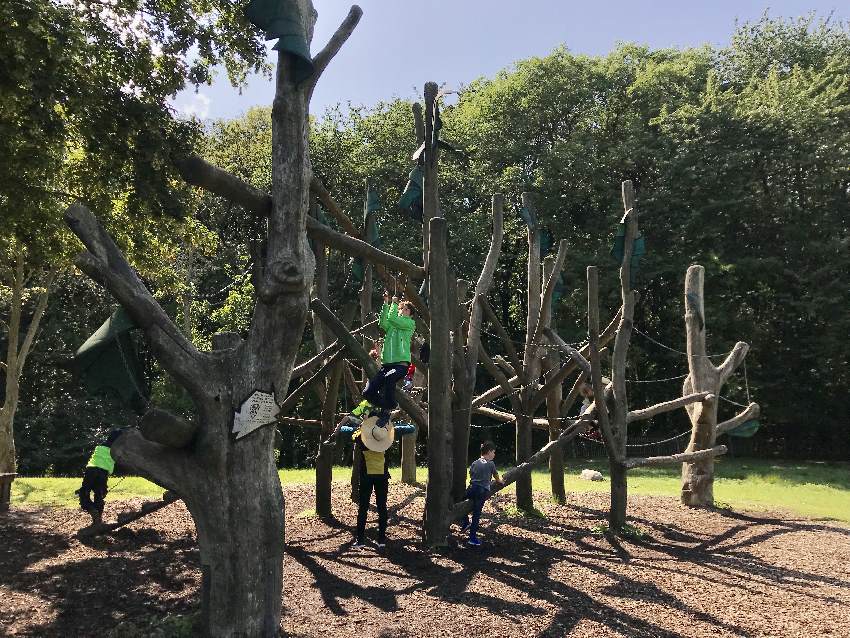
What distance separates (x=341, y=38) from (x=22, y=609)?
5.84 meters

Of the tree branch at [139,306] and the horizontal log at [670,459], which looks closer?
the tree branch at [139,306]

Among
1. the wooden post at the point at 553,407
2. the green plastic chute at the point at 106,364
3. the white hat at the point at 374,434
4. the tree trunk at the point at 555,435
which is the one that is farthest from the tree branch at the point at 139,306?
the tree trunk at the point at 555,435

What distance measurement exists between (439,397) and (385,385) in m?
0.78

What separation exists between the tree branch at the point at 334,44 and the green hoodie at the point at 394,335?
250 centimetres

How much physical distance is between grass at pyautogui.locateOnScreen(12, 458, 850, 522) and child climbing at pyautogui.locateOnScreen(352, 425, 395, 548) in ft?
16.4

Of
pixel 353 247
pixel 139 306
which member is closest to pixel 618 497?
pixel 353 247

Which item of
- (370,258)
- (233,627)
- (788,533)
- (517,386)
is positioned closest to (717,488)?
(788,533)

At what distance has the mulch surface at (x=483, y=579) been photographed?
554cm

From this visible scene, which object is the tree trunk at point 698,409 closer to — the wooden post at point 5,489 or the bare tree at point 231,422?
the bare tree at point 231,422

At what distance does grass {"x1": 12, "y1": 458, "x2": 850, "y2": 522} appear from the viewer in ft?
38.8

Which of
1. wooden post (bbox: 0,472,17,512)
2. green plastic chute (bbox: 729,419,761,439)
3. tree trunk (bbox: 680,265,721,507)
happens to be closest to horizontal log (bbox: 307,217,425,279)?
tree trunk (bbox: 680,265,721,507)

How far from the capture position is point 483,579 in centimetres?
666

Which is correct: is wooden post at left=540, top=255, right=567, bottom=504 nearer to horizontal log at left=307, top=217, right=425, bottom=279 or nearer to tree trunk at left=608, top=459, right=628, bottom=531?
tree trunk at left=608, top=459, right=628, bottom=531

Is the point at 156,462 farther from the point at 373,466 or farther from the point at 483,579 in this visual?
the point at 483,579
